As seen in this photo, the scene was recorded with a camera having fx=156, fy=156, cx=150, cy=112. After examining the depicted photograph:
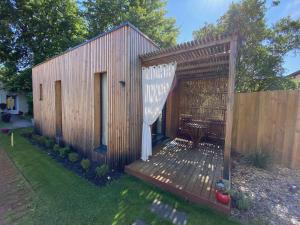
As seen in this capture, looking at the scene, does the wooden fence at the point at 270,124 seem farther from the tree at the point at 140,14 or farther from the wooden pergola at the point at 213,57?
the tree at the point at 140,14

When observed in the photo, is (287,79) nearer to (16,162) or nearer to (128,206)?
(128,206)

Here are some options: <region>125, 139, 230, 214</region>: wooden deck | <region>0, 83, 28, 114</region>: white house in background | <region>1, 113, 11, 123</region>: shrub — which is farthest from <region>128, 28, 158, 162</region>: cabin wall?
<region>0, 83, 28, 114</region>: white house in background

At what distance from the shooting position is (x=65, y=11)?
1335cm

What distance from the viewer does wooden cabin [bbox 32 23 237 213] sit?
346cm

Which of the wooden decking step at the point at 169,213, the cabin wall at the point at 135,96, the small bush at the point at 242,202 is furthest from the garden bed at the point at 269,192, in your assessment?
the cabin wall at the point at 135,96

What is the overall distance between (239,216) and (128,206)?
6.19ft

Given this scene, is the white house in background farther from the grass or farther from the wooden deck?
the wooden deck

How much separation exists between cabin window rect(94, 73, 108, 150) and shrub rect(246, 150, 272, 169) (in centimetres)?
436

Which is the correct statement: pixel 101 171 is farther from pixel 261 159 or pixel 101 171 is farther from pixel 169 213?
pixel 261 159

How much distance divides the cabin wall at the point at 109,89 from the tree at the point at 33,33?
9.27 m

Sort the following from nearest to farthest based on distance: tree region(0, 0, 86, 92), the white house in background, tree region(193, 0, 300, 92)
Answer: tree region(193, 0, 300, 92) → tree region(0, 0, 86, 92) → the white house in background

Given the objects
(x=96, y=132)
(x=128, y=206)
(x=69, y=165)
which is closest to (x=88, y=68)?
(x=96, y=132)

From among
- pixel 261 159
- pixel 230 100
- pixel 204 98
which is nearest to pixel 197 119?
pixel 204 98

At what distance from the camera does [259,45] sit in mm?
7762
